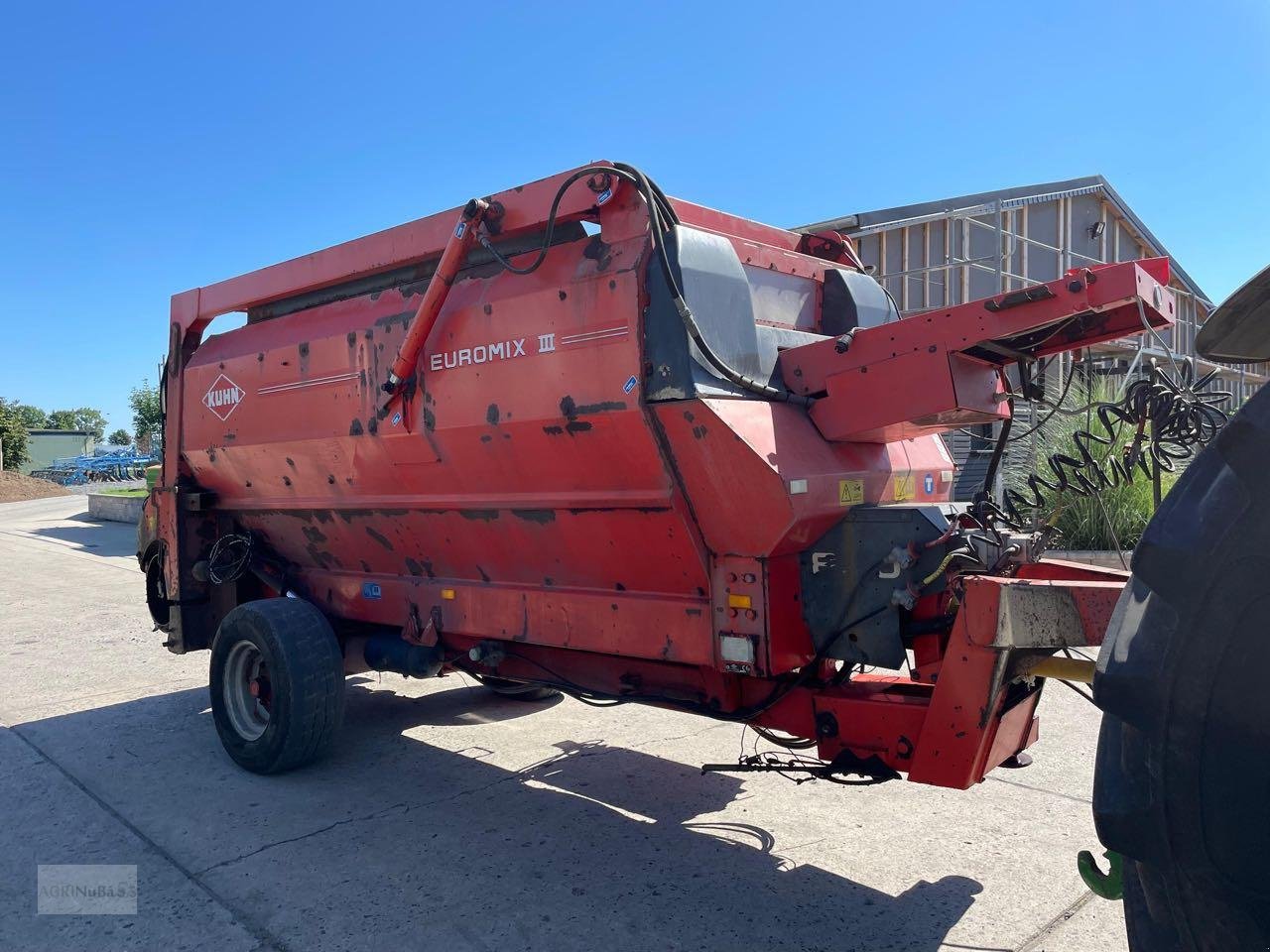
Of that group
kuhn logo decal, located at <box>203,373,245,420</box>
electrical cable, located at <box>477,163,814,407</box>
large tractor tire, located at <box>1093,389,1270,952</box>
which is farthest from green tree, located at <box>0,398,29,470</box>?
large tractor tire, located at <box>1093,389,1270,952</box>

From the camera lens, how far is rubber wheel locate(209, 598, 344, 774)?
213 inches

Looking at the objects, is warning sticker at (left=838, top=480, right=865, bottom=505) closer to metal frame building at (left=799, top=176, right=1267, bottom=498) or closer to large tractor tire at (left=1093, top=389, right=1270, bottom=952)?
large tractor tire at (left=1093, top=389, right=1270, bottom=952)

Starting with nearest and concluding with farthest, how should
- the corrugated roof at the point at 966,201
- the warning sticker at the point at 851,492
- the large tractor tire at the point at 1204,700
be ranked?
the large tractor tire at the point at 1204,700, the warning sticker at the point at 851,492, the corrugated roof at the point at 966,201

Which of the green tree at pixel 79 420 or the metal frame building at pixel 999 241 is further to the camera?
the green tree at pixel 79 420

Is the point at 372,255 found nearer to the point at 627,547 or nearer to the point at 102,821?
the point at 627,547

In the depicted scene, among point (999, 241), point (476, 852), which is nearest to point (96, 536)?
point (999, 241)

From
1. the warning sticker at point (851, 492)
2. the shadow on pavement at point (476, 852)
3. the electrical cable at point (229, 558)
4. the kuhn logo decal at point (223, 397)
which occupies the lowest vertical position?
the shadow on pavement at point (476, 852)

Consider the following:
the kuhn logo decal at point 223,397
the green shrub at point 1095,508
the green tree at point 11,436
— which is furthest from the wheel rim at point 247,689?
the green tree at point 11,436

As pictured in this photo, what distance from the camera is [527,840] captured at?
4492mm

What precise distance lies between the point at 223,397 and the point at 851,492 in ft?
14.1

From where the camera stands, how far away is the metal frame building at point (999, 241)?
14750mm

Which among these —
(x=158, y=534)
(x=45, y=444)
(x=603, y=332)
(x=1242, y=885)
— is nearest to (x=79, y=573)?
(x=158, y=534)

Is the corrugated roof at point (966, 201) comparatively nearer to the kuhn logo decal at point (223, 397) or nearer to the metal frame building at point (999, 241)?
the metal frame building at point (999, 241)

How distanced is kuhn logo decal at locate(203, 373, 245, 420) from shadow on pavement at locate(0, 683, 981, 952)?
220 cm
